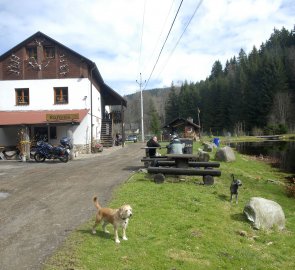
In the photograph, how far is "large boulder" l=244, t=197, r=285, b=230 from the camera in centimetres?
939

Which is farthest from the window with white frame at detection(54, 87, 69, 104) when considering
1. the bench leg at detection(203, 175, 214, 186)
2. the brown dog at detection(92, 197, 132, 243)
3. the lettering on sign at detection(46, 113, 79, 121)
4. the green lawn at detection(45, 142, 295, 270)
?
the brown dog at detection(92, 197, 132, 243)

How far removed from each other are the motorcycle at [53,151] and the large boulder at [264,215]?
52.5ft

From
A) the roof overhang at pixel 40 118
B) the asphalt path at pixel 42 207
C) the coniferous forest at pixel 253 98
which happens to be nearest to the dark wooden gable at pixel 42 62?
the roof overhang at pixel 40 118

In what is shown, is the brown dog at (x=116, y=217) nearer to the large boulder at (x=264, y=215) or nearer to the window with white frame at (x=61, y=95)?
the large boulder at (x=264, y=215)

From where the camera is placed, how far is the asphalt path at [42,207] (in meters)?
6.91

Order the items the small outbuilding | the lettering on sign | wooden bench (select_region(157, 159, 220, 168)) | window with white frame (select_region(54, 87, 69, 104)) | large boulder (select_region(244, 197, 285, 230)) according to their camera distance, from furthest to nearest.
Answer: the small outbuilding, window with white frame (select_region(54, 87, 69, 104)), the lettering on sign, wooden bench (select_region(157, 159, 220, 168)), large boulder (select_region(244, 197, 285, 230))

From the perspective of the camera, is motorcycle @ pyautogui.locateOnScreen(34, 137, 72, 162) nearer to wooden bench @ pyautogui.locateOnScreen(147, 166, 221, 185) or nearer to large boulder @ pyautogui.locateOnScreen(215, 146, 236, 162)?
large boulder @ pyautogui.locateOnScreen(215, 146, 236, 162)

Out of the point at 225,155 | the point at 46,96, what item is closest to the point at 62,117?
the point at 46,96

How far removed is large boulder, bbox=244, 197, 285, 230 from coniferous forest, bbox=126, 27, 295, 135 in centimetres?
5657

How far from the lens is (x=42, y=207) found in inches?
408

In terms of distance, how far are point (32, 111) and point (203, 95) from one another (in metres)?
80.6

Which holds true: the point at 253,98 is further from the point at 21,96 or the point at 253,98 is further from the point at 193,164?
the point at 193,164

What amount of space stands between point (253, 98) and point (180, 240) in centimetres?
7977

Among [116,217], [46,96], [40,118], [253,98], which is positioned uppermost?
[253,98]
